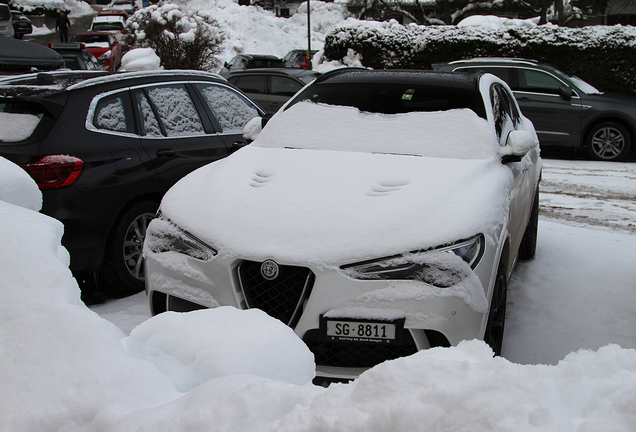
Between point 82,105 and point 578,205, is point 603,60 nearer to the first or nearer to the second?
point 578,205

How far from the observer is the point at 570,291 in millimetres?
4344

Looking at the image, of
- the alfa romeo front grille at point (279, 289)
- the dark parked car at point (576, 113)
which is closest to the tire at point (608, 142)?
the dark parked car at point (576, 113)

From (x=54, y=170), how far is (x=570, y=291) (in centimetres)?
367

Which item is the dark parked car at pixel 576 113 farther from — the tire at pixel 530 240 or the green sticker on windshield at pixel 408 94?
the green sticker on windshield at pixel 408 94

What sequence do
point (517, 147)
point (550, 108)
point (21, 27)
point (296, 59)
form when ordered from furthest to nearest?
point (21, 27)
point (296, 59)
point (550, 108)
point (517, 147)

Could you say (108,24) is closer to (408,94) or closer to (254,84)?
(254,84)

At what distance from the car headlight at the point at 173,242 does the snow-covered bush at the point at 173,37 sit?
48.4 feet

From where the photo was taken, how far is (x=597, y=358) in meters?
1.30

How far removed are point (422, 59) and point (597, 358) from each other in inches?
785

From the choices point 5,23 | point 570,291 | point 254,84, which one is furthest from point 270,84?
point 5,23

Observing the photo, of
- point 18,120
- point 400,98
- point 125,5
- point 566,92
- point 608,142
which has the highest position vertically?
point 125,5

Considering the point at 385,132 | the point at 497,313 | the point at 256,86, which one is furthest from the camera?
the point at 256,86

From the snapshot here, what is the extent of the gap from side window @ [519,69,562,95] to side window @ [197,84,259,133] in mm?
7557

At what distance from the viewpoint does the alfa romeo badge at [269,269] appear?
2.71 metres
